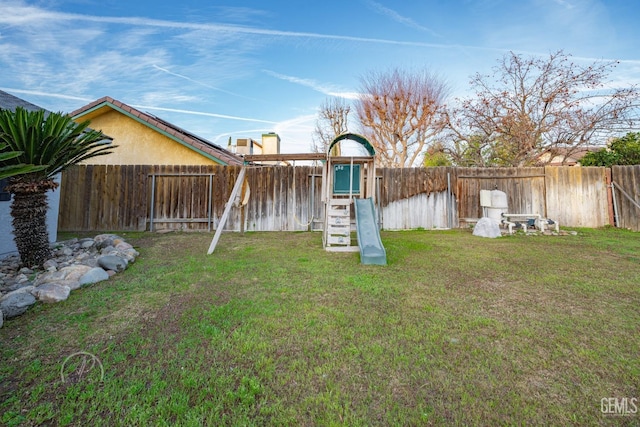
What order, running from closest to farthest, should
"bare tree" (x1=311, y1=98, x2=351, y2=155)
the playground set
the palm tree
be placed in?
the palm tree → the playground set → "bare tree" (x1=311, y1=98, x2=351, y2=155)

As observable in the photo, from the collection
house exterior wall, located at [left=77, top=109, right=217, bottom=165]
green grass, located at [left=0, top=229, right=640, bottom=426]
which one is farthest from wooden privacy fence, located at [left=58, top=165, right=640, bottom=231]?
green grass, located at [left=0, top=229, right=640, bottom=426]

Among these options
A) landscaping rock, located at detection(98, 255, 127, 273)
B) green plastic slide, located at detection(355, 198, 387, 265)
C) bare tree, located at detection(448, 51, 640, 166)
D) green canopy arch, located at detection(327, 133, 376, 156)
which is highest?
bare tree, located at detection(448, 51, 640, 166)

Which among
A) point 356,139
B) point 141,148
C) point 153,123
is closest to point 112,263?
point 356,139

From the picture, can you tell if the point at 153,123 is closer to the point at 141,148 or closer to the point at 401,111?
the point at 141,148

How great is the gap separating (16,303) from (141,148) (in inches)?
351

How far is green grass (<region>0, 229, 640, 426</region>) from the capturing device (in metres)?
1.49

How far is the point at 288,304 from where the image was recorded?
293cm

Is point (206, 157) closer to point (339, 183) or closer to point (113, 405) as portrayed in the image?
point (339, 183)

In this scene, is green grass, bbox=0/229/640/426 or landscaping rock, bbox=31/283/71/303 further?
landscaping rock, bbox=31/283/71/303

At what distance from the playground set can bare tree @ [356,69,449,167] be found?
462 inches

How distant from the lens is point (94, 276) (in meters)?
3.68

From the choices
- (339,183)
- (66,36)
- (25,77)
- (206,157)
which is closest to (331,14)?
(339,183)

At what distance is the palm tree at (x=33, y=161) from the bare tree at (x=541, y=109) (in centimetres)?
1595

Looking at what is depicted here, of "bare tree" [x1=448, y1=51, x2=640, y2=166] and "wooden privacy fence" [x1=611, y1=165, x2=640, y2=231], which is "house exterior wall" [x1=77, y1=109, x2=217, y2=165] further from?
"wooden privacy fence" [x1=611, y1=165, x2=640, y2=231]
